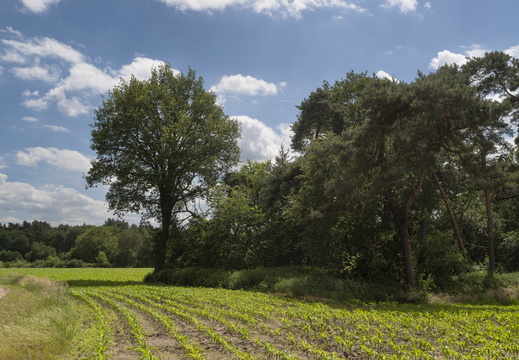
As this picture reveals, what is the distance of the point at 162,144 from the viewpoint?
28.7m

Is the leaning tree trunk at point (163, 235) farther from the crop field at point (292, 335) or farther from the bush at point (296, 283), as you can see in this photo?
the crop field at point (292, 335)

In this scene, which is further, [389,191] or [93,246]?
[93,246]

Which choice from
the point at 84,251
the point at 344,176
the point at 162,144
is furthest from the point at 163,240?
the point at 84,251

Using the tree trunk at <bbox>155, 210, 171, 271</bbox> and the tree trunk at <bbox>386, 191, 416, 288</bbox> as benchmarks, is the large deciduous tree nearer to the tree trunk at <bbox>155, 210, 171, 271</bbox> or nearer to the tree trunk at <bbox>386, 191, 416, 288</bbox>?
the tree trunk at <bbox>155, 210, 171, 271</bbox>

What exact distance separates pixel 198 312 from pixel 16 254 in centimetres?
11213

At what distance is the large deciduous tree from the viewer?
91.9 ft

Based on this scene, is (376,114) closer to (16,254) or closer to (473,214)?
(473,214)

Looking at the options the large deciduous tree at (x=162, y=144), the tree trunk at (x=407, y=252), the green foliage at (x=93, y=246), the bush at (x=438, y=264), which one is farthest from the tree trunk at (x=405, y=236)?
the green foliage at (x=93, y=246)

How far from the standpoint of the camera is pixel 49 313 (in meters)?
9.40

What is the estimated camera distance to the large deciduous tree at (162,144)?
2802cm

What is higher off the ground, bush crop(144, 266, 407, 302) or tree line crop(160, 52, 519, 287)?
tree line crop(160, 52, 519, 287)

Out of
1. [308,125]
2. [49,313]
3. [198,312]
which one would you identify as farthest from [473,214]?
[49,313]

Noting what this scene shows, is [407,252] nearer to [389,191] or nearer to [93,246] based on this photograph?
[389,191]

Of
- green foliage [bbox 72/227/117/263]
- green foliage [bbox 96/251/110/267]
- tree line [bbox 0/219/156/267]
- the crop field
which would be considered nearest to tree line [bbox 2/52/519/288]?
the crop field
